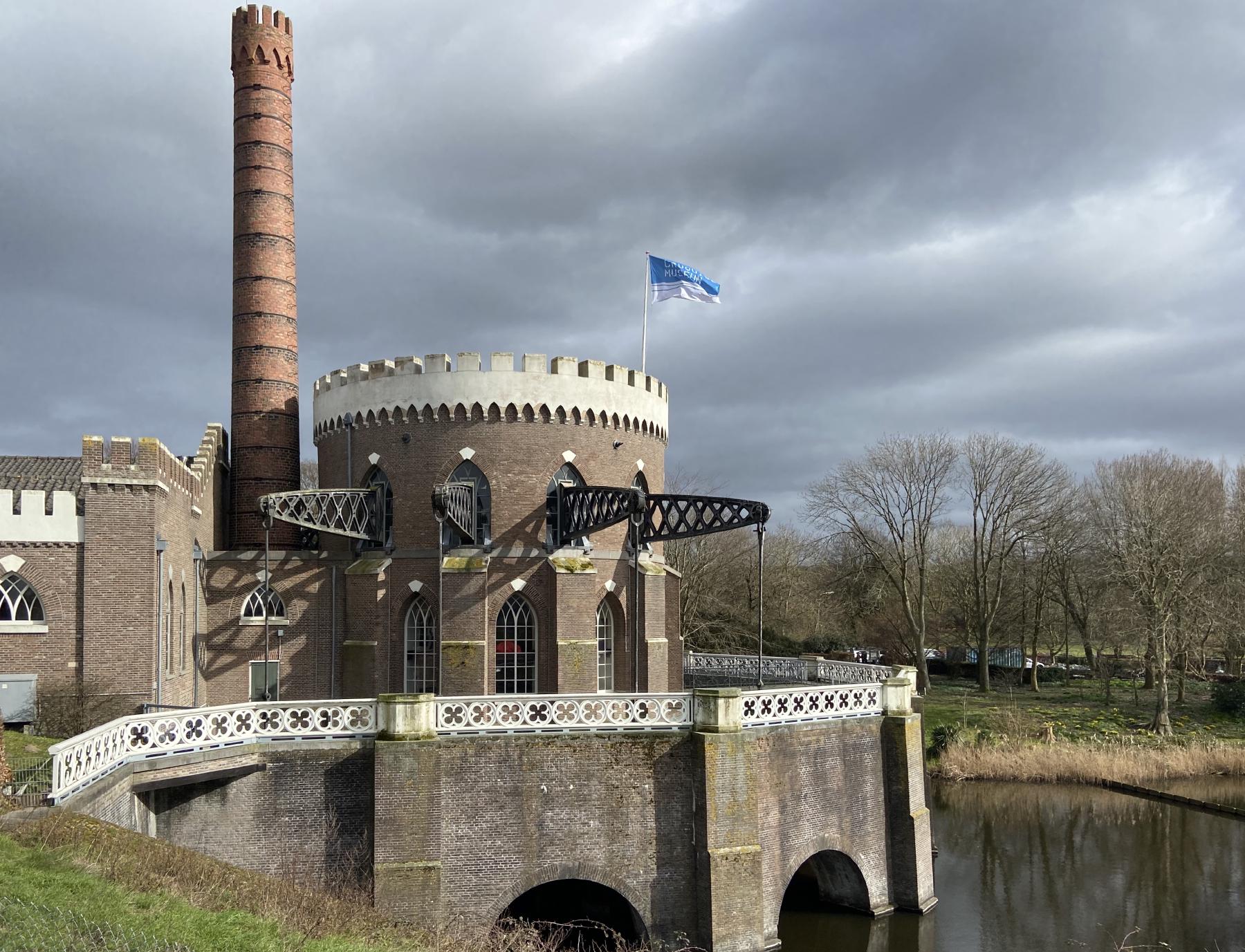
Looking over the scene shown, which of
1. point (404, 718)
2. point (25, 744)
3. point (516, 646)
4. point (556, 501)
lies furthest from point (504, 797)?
point (556, 501)

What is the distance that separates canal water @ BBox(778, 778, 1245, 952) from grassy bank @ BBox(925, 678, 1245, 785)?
2.93ft

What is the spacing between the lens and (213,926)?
11219mm

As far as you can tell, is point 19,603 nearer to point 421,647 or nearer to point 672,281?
point 421,647

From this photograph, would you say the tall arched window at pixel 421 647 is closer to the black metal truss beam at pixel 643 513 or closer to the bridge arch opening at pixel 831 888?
the black metal truss beam at pixel 643 513

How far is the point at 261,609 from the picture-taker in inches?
1122

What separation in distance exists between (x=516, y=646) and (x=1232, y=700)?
35418mm

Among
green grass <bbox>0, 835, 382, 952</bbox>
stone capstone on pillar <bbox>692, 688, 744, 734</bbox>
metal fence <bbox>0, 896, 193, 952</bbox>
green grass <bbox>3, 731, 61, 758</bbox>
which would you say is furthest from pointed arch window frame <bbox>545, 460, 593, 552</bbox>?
metal fence <bbox>0, 896, 193, 952</bbox>

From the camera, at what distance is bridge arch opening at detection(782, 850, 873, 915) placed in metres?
22.6

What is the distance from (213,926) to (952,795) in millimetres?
30147

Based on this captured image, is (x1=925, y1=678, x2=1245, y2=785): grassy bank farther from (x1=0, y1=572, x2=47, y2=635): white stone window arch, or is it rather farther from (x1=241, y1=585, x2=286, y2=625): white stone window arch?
(x1=0, y1=572, x2=47, y2=635): white stone window arch

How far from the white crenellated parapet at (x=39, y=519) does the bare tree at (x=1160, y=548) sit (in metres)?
39.8

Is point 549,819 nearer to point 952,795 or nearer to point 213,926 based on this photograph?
point 213,926

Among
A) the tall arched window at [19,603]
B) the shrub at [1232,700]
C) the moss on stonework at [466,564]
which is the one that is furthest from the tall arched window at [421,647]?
the shrub at [1232,700]

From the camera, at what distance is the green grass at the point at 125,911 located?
1045 centimetres
